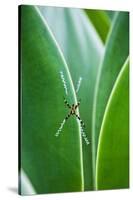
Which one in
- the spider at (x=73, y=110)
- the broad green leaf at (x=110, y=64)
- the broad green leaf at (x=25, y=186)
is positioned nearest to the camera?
the broad green leaf at (x=25, y=186)

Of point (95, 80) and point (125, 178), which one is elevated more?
point (95, 80)

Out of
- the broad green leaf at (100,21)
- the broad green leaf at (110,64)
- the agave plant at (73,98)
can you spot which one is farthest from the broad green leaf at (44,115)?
the broad green leaf at (100,21)

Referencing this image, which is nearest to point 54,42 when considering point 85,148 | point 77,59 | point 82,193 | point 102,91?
point 77,59

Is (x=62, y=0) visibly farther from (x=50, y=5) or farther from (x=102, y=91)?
(x=102, y=91)

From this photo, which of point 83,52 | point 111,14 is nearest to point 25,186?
point 83,52

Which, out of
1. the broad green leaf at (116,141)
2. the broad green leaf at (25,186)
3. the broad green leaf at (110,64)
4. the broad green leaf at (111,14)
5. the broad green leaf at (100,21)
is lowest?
the broad green leaf at (25,186)

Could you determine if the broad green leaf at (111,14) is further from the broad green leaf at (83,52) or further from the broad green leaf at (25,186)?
the broad green leaf at (25,186)

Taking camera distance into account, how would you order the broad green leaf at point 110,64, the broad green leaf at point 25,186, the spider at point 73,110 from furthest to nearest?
the broad green leaf at point 110,64 < the spider at point 73,110 < the broad green leaf at point 25,186

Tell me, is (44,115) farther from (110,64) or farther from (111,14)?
(111,14)
